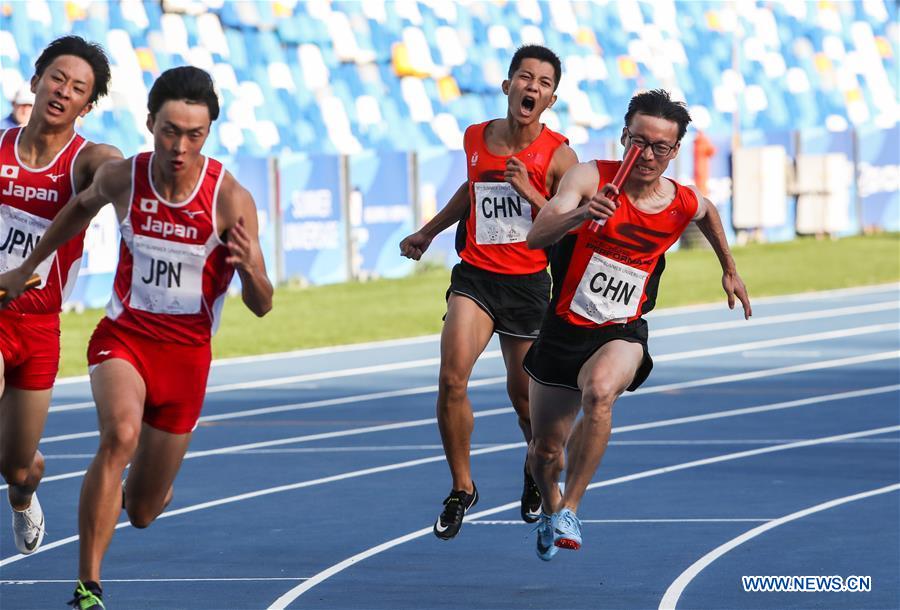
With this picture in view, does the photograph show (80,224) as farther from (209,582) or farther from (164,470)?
(209,582)

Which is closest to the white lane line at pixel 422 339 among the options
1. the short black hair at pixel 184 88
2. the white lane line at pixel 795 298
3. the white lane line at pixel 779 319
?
the white lane line at pixel 795 298

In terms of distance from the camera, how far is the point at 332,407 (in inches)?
595

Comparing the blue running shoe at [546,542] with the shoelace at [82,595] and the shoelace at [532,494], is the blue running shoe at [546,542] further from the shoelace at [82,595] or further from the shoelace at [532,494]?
the shoelace at [82,595]

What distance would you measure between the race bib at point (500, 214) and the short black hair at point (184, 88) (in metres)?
2.05

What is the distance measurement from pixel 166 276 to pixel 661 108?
2185 mm

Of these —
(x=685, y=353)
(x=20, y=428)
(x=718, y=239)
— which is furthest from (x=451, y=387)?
(x=685, y=353)

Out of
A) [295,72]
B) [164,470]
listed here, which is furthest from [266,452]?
[295,72]

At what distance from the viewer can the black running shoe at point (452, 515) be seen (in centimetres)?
814

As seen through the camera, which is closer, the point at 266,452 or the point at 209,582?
the point at 209,582

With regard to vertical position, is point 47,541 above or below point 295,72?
below

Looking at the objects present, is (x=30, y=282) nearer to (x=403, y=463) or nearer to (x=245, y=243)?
(x=245, y=243)

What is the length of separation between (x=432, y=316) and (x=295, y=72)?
7.51m

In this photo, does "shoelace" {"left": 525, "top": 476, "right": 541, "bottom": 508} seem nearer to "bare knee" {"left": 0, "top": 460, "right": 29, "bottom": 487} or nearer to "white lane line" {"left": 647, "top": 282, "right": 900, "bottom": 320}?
"bare knee" {"left": 0, "top": 460, "right": 29, "bottom": 487}

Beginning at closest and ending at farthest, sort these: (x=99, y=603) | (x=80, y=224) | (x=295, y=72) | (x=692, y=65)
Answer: (x=99, y=603)
(x=80, y=224)
(x=295, y=72)
(x=692, y=65)
